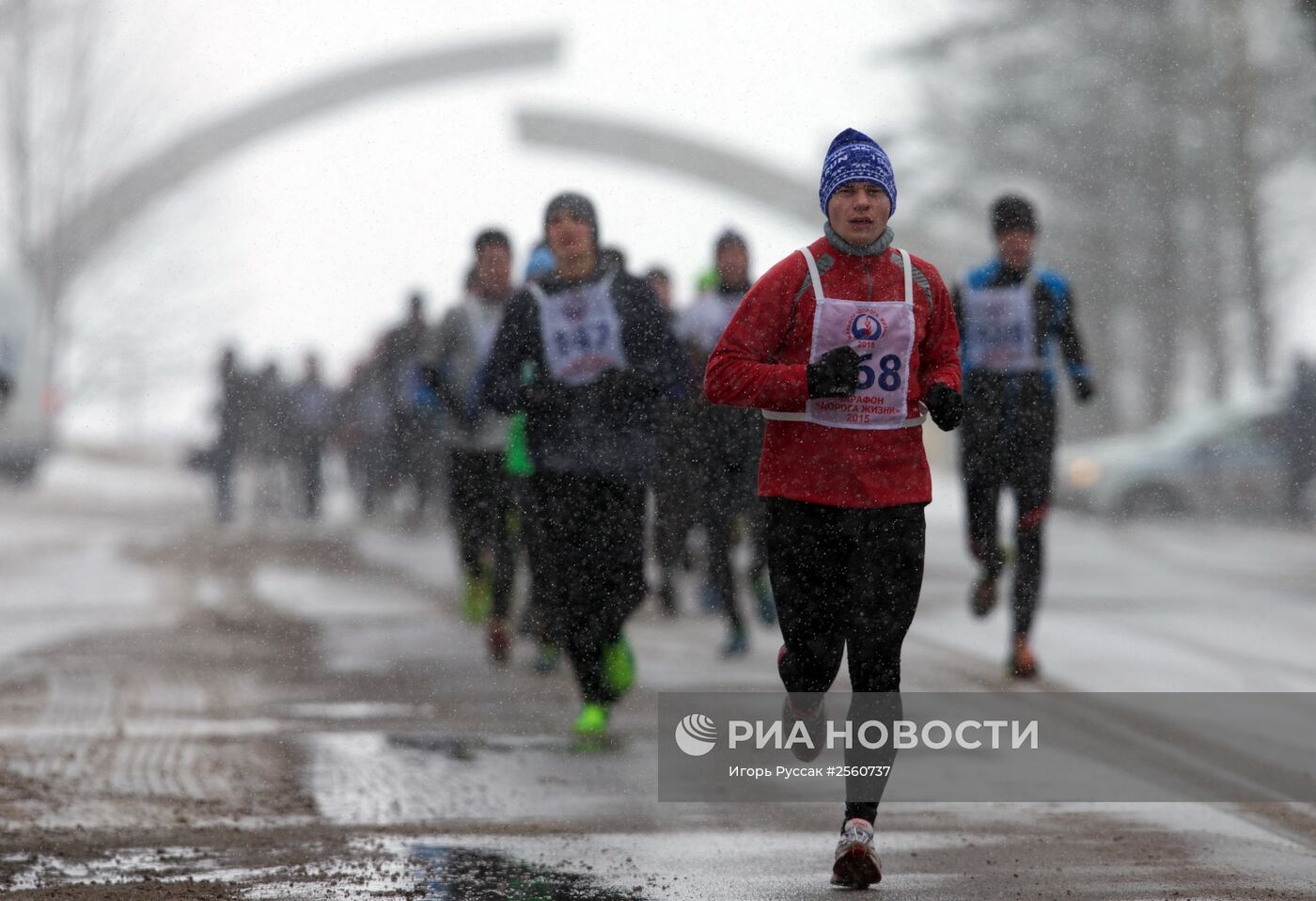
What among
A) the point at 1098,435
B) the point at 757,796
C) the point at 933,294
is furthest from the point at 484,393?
the point at 1098,435

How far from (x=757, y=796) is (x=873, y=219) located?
1909mm

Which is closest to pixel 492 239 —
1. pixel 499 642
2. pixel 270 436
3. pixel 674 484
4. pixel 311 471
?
pixel 674 484

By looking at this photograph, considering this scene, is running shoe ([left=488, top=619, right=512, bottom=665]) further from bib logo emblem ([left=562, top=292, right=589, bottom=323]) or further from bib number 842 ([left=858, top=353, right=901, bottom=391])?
bib number 842 ([left=858, top=353, right=901, bottom=391])

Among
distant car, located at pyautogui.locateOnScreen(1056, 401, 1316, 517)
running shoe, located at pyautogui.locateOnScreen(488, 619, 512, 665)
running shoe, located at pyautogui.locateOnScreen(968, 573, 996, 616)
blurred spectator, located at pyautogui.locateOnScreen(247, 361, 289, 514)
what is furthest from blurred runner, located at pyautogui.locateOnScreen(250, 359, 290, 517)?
running shoe, located at pyautogui.locateOnScreen(968, 573, 996, 616)

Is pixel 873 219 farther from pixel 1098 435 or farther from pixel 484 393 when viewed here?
pixel 1098 435

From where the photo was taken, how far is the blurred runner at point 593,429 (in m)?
6.59

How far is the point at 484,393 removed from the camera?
271 inches

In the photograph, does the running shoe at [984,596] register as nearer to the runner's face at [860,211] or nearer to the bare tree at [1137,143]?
the runner's face at [860,211]

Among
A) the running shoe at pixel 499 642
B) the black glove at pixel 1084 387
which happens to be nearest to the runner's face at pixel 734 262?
the black glove at pixel 1084 387

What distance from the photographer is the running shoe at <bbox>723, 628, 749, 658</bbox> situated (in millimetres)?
8992

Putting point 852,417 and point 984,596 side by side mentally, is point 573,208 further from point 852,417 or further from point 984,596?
point 984,596

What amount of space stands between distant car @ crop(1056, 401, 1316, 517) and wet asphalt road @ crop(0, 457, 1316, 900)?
18.9ft

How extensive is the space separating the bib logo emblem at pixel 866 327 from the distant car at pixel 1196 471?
47.8ft

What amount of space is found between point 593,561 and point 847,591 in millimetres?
1994
